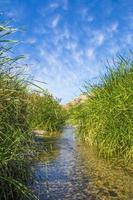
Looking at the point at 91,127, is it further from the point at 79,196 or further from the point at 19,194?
the point at 19,194

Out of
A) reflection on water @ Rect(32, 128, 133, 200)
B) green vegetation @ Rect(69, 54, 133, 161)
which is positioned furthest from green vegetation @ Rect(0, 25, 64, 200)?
green vegetation @ Rect(69, 54, 133, 161)

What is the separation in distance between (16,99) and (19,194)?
116 cm

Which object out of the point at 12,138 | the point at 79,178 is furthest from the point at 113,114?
the point at 12,138

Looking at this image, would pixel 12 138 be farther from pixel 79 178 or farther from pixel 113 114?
pixel 113 114

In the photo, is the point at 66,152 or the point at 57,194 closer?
the point at 57,194

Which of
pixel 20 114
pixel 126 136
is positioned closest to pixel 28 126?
pixel 20 114

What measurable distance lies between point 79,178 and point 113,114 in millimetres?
3050

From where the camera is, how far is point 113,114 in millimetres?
11500

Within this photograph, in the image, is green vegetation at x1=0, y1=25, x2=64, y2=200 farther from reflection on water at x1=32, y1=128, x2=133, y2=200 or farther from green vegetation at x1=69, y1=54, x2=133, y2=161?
green vegetation at x1=69, y1=54, x2=133, y2=161

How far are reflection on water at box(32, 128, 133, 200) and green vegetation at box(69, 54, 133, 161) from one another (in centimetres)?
52

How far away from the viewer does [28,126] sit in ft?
22.6

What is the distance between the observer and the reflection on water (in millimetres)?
7286

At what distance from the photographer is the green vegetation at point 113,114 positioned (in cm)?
1096

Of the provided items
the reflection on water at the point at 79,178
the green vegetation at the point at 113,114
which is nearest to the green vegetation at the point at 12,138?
the reflection on water at the point at 79,178
